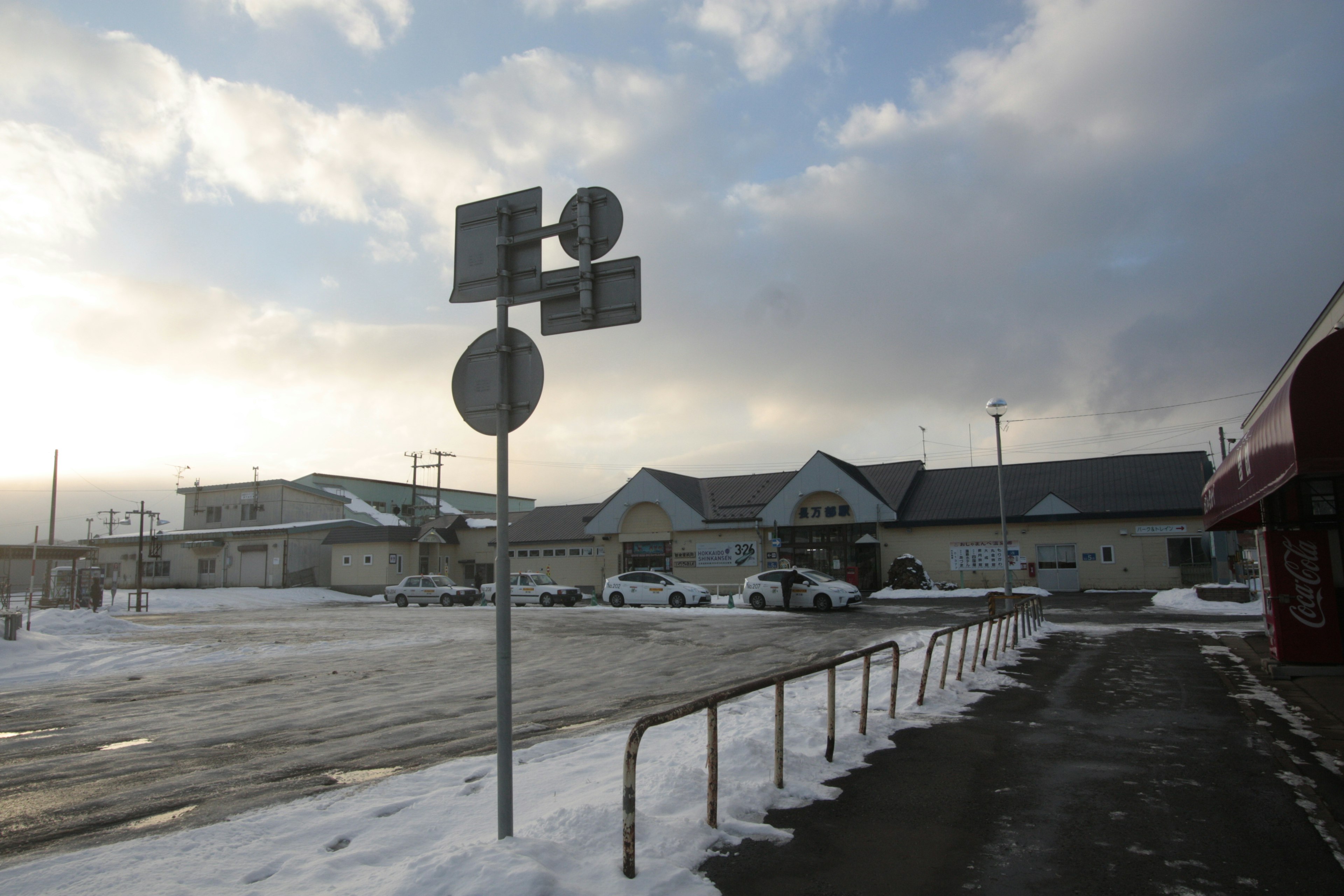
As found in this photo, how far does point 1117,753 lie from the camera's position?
262 inches

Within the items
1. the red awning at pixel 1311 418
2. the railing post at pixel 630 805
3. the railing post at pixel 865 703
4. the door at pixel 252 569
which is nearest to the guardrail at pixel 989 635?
the railing post at pixel 865 703

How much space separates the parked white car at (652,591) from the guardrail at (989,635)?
13.2m

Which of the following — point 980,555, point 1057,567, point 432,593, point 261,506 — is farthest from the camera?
point 261,506

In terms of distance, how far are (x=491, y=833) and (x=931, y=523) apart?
119ft

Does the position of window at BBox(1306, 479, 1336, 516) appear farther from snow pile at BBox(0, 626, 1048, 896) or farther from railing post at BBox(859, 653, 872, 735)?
snow pile at BBox(0, 626, 1048, 896)

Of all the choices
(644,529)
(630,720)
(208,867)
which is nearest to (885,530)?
(644,529)

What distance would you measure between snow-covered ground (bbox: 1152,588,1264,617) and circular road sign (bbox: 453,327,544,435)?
75.8ft

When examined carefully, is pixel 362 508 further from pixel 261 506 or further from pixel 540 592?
pixel 540 592

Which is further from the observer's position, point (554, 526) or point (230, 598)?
point (554, 526)

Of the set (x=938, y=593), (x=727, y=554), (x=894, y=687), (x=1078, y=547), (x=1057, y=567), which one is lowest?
(x=938, y=593)

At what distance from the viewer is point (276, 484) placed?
70.6m

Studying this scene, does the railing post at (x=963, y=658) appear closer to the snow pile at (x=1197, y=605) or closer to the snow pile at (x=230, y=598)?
the snow pile at (x=1197, y=605)

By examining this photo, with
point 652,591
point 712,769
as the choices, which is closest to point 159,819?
point 712,769

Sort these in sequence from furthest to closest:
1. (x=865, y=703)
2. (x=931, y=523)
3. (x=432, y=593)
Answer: (x=432, y=593) < (x=931, y=523) < (x=865, y=703)
